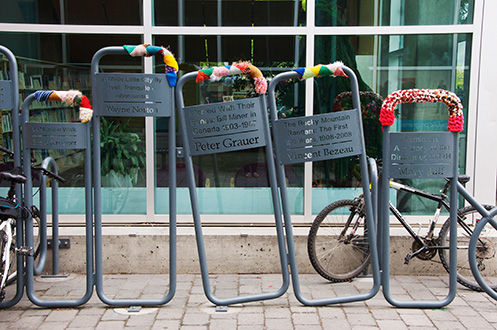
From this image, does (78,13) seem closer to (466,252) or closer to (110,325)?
(110,325)

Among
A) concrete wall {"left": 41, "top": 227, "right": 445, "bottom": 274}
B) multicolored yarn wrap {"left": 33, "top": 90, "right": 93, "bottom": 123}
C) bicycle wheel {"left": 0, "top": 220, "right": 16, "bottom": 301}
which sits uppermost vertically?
multicolored yarn wrap {"left": 33, "top": 90, "right": 93, "bottom": 123}

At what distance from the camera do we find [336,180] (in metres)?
5.61

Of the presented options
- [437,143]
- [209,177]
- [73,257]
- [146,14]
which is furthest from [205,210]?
[437,143]

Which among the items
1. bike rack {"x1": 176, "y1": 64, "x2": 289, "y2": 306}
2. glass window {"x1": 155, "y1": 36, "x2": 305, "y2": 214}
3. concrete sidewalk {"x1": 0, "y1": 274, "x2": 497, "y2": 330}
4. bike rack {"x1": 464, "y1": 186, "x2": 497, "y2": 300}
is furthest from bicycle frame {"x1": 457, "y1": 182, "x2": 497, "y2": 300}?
glass window {"x1": 155, "y1": 36, "x2": 305, "y2": 214}

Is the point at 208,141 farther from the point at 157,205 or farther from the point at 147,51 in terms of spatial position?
the point at 157,205

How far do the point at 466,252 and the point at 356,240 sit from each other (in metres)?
0.98

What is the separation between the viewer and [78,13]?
538 centimetres

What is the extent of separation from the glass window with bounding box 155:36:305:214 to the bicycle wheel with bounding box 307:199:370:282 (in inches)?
29.6

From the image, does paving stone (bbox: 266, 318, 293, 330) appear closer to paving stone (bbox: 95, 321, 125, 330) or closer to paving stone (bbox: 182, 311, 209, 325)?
paving stone (bbox: 182, 311, 209, 325)

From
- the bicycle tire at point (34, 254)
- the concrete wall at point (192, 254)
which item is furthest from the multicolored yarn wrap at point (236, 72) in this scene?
the bicycle tire at point (34, 254)

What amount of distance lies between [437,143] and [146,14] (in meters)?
3.08

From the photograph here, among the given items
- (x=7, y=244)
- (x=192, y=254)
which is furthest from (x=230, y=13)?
(x=7, y=244)

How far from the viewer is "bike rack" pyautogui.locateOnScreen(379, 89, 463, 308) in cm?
410

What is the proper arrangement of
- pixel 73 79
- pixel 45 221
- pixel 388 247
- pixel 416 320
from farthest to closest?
pixel 73 79 < pixel 45 221 < pixel 388 247 < pixel 416 320
